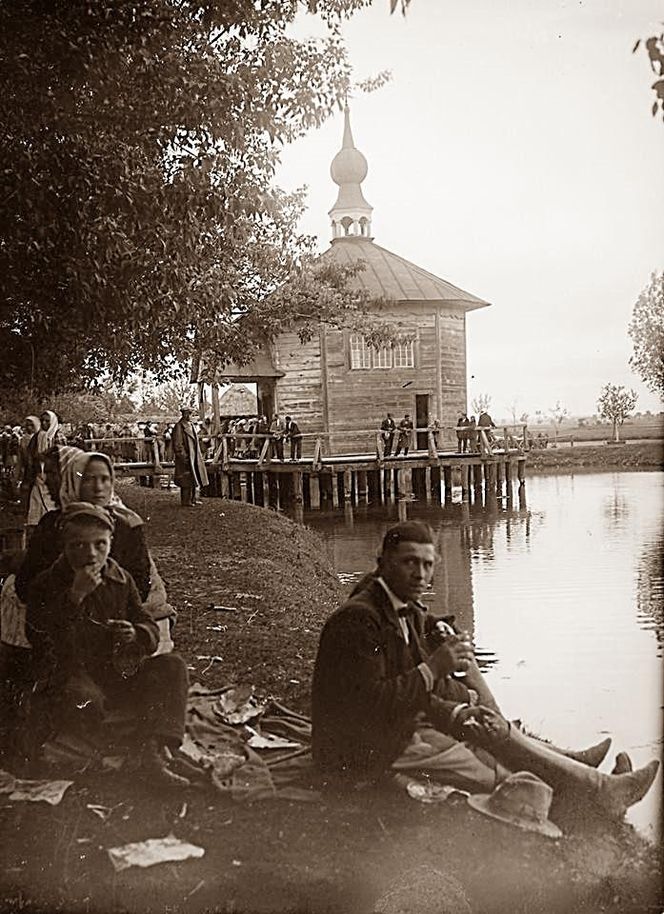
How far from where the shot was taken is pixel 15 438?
3045 millimetres

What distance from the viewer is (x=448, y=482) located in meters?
2.95

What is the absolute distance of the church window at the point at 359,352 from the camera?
2988 millimetres

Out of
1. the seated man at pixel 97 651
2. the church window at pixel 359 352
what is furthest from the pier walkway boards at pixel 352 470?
the seated man at pixel 97 651

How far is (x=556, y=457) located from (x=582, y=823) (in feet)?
4.30

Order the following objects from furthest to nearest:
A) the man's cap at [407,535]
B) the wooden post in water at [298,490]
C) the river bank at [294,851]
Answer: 1. the wooden post in water at [298,490]
2. the man's cap at [407,535]
3. the river bank at [294,851]

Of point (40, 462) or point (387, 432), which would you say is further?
point (387, 432)

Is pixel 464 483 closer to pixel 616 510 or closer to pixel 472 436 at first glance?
pixel 472 436

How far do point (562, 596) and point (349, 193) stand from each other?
4.50ft

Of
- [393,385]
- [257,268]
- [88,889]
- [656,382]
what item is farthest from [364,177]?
[88,889]

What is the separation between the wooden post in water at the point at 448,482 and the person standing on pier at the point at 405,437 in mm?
150

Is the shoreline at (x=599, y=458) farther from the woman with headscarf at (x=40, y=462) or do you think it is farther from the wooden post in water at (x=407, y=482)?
the woman with headscarf at (x=40, y=462)

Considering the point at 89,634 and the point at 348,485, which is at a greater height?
the point at 348,485

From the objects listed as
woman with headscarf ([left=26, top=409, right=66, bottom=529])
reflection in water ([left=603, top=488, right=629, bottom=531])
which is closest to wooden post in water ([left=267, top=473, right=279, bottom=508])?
woman with headscarf ([left=26, top=409, right=66, bottom=529])

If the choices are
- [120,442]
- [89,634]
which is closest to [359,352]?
[120,442]
